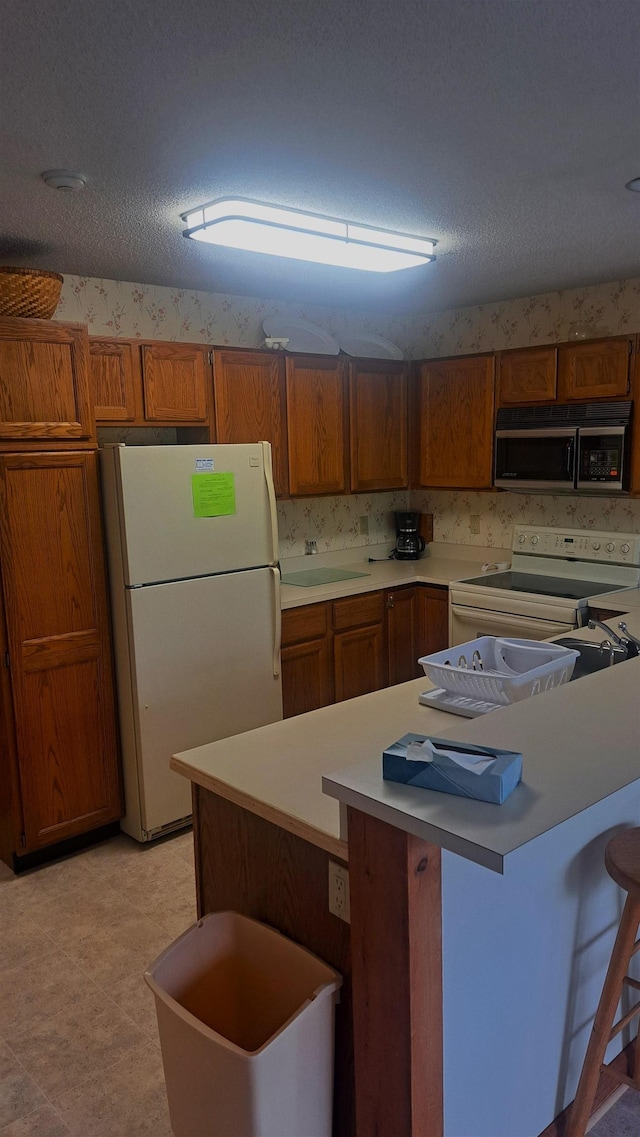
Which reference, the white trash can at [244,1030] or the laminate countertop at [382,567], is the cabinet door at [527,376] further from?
the white trash can at [244,1030]

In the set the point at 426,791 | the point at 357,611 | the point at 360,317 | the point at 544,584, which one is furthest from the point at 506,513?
the point at 426,791

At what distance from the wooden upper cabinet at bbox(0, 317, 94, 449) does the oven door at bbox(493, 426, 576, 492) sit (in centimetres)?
213

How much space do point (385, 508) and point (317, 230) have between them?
2607 mm

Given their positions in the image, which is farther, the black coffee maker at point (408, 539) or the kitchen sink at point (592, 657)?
the black coffee maker at point (408, 539)

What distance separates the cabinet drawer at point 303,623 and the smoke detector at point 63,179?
6.78 ft

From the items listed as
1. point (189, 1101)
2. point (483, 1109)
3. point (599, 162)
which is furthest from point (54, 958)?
point (599, 162)

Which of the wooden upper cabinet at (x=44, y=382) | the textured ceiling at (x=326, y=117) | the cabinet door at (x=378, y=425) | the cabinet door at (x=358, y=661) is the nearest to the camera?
the textured ceiling at (x=326, y=117)

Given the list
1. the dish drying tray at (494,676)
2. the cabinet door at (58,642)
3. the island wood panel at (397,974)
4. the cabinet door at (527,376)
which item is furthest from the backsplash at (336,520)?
the island wood panel at (397,974)

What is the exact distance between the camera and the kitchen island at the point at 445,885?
4.09ft

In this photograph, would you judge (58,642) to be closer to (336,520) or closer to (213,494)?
(213,494)

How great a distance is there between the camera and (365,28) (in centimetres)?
136

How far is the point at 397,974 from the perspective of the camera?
4.13 feet

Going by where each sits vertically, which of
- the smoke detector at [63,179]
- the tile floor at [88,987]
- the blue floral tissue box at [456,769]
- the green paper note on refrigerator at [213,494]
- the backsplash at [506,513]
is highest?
the smoke detector at [63,179]

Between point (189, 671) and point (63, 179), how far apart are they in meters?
1.91
